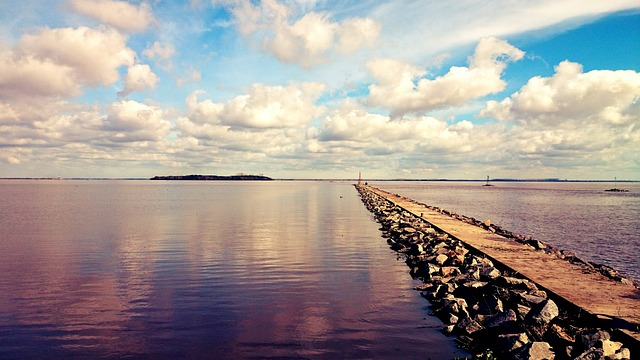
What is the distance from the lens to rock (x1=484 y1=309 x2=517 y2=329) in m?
8.41

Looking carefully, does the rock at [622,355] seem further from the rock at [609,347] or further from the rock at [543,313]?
the rock at [543,313]

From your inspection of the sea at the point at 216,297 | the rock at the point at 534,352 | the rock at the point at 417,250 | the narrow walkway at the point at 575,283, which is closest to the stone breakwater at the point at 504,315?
the rock at the point at 534,352

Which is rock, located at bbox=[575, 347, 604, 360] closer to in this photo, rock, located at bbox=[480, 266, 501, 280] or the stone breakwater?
the stone breakwater

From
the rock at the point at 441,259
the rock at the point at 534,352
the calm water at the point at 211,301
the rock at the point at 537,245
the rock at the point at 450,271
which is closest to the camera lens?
the rock at the point at 534,352

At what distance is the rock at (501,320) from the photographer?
841 cm

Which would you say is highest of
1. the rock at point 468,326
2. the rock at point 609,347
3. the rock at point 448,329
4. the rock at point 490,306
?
the rock at point 609,347

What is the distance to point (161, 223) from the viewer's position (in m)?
30.0

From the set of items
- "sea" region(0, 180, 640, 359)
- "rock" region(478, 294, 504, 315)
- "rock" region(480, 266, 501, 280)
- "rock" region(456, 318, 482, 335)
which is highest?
"rock" region(480, 266, 501, 280)

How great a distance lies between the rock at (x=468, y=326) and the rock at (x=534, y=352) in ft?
4.91

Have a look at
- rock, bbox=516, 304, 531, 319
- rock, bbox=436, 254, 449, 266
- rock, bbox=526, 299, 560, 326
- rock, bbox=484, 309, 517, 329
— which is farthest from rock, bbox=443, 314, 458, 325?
rock, bbox=436, 254, 449, 266

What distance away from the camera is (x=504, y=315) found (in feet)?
28.3

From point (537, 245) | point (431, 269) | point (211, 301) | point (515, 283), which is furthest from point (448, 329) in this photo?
point (537, 245)

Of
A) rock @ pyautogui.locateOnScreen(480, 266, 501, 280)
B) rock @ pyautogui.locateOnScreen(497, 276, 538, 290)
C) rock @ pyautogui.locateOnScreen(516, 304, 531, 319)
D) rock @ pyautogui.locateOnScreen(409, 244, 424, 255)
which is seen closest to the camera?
rock @ pyautogui.locateOnScreen(516, 304, 531, 319)

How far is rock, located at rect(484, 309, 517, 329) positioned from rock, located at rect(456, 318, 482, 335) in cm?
19
